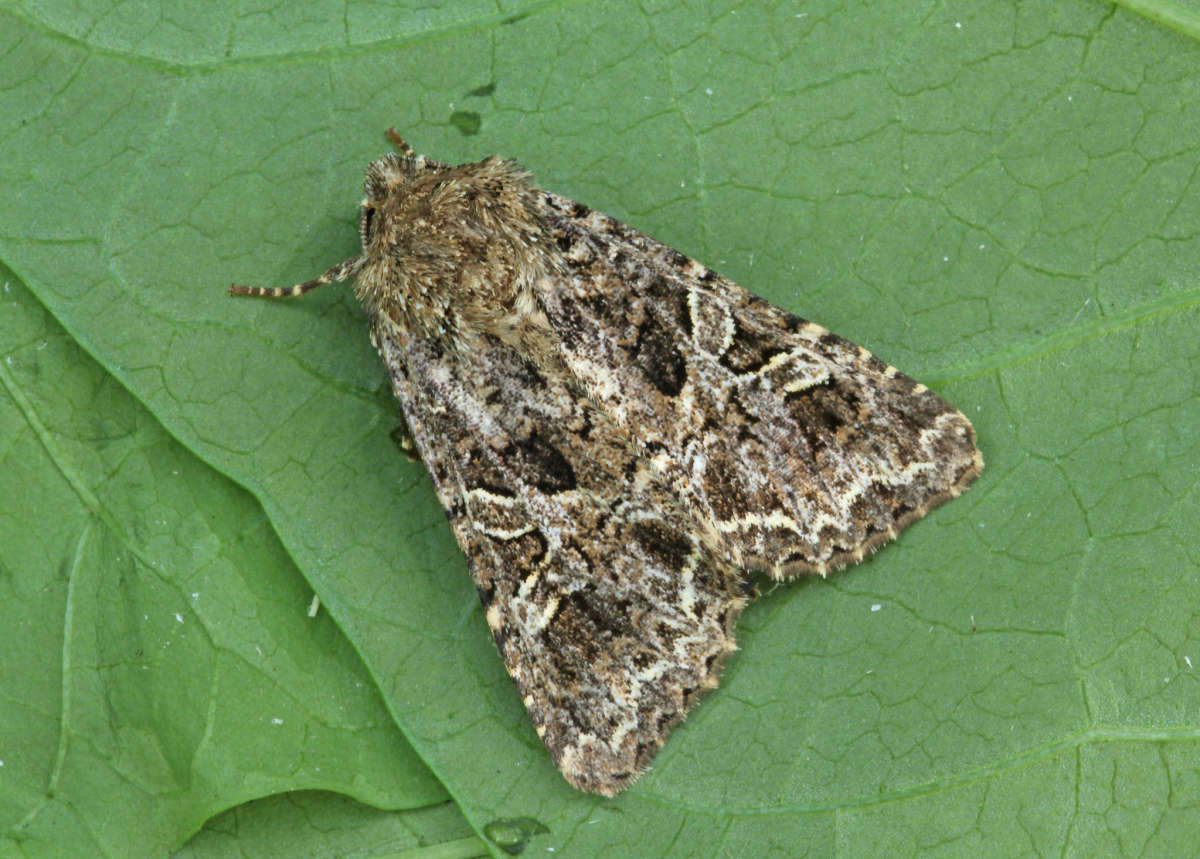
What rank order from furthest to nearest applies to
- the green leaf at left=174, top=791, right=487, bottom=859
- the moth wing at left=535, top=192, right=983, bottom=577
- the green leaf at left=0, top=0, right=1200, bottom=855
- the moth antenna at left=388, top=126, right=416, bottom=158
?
the green leaf at left=174, top=791, right=487, bottom=859 → the moth antenna at left=388, top=126, right=416, bottom=158 → the green leaf at left=0, top=0, right=1200, bottom=855 → the moth wing at left=535, top=192, right=983, bottom=577

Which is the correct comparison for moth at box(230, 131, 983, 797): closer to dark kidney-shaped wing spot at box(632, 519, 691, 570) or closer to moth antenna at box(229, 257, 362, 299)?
dark kidney-shaped wing spot at box(632, 519, 691, 570)

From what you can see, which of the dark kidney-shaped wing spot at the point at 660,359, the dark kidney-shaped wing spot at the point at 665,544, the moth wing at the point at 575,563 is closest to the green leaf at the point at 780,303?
the moth wing at the point at 575,563

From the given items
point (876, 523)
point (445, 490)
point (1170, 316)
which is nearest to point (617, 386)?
point (445, 490)

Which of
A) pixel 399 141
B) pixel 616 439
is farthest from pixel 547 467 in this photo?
pixel 399 141

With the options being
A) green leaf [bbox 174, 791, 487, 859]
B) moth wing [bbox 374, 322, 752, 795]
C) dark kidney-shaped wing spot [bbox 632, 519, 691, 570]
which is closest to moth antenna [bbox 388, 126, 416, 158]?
moth wing [bbox 374, 322, 752, 795]

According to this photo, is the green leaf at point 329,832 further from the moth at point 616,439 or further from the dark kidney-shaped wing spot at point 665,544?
the dark kidney-shaped wing spot at point 665,544

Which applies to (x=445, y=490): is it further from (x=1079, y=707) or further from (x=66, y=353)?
(x=1079, y=707)

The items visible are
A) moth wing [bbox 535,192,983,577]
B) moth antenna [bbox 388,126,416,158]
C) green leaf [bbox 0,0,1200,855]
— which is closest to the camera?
moth wing [bbox 535,192,983,577]
